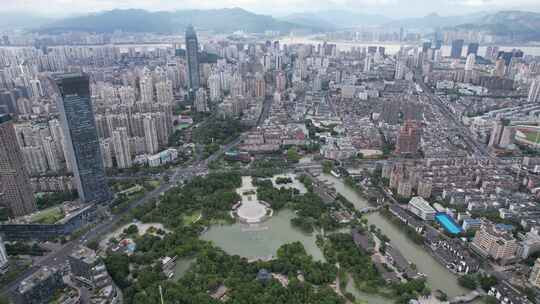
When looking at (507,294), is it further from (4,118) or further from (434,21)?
(434,21)

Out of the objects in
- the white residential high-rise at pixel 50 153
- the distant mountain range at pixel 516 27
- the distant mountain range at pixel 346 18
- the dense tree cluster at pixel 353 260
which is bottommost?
the dense tree cluster at pixel 353 260

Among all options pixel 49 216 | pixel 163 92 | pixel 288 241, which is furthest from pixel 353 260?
pixel 163 92

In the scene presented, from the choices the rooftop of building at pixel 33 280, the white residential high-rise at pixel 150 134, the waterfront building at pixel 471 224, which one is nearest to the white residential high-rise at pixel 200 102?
the white residential high-rise at pixel 150 134

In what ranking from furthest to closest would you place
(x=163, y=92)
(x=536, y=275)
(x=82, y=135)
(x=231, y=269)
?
(x=163, y=92) < (x=82, y=135) < (x=231, y=269) < (x=536, y=275)

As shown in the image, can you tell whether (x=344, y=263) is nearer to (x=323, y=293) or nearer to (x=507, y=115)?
(x=323, y=293)

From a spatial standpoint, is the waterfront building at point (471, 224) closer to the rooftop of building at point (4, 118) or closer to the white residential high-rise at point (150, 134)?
the white residential high-rise at point (150, 134)

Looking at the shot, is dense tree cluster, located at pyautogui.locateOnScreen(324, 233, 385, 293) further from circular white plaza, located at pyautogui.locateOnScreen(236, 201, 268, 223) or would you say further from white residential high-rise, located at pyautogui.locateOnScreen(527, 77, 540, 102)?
white residential high-rise, located at pyautogui.locateOnScreen(527, 77, 540, 102)

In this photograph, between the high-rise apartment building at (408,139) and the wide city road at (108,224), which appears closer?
the wide city road at (108,224)
